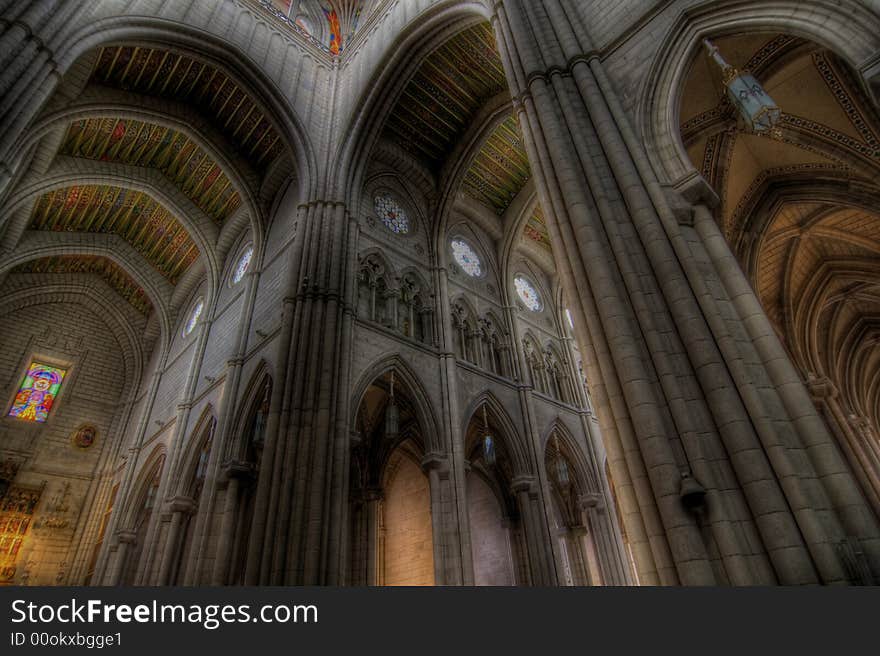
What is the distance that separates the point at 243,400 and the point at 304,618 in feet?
35.6

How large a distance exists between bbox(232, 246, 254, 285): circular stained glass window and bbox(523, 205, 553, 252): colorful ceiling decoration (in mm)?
10138

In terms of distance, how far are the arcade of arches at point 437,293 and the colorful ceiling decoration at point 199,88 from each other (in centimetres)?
8

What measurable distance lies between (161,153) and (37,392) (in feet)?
36.1

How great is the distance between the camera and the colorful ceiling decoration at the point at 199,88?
13156mm

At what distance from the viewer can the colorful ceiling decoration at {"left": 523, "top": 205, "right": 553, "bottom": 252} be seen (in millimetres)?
18656

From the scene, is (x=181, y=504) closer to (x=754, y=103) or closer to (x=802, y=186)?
(x=754, y=103)

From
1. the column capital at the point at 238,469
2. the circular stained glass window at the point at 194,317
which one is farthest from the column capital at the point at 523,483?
the circular stained glass window at the point at 194,317

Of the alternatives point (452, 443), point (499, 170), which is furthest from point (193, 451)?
point (499, 170)

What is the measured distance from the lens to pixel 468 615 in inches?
78.5

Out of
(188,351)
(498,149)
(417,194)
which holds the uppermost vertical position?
(498,149)

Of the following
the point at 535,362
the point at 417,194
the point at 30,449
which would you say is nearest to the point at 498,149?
the point at 417,194

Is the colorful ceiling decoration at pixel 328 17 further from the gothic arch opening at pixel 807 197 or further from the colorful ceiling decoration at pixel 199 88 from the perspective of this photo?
the gothic arch opening at pixel 807 197

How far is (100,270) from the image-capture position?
68.8 ft

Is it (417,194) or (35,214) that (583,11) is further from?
(35,214)
